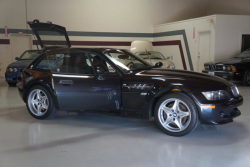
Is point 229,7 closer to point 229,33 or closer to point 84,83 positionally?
point 229,33

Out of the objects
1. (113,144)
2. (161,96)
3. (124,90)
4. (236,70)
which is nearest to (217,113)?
(161,96)

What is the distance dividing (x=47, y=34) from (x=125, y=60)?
158 centimetres

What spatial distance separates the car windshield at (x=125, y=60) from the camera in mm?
3818

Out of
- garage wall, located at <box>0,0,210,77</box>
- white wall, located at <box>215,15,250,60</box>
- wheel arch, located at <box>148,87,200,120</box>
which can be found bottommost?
wheel arch, located at <box>148,87,200,120</box>

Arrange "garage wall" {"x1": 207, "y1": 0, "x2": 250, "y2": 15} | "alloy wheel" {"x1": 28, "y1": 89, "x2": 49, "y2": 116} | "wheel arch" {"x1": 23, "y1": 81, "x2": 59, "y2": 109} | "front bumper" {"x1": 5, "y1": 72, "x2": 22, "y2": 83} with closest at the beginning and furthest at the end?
"wheel arch" {"x1": 23, "y1": 81, "x2": 59, "y2": 109} → "alloy wheel" {"x1": 28, "y1": 89, "x2": 49, "y2": 116} → "front bumper" {"x1": 5, "y1": 72, "x2": 22, "y2": 83} → "garage wall" {"x1": 207, "y1": 0, "x2": 250, "y2": 15}

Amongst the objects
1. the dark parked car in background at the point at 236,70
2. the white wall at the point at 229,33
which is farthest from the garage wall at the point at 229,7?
the dark parked car in background at the point at 236,70

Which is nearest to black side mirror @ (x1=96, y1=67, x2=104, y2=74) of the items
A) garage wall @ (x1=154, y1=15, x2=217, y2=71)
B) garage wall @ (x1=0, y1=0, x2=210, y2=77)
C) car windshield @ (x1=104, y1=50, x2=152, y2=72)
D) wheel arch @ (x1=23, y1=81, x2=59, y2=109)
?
car windshield @ (x1=104, y1=50, x2=152, y2=72)

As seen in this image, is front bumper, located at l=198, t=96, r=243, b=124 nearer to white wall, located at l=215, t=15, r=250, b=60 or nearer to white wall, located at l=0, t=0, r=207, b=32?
white wall, located at l=215, t=15, r=250, b=60

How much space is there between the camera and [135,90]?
3512 millimetres

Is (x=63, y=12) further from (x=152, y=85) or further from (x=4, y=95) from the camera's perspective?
(x=152, y=85)

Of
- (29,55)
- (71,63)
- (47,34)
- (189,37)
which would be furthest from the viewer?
(189,37)

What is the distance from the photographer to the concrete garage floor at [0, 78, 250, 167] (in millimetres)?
2676

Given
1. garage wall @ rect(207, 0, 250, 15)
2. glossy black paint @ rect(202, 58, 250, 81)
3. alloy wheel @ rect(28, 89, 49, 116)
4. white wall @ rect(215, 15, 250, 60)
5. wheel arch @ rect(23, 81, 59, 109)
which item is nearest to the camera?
wheel arch @ rect(23, 81, 59, 109)

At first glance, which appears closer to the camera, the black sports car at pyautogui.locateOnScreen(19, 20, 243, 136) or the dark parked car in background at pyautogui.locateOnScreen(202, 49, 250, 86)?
the black sports car at pyautogui.locateOnScreen(19, 20, 243, 136)
